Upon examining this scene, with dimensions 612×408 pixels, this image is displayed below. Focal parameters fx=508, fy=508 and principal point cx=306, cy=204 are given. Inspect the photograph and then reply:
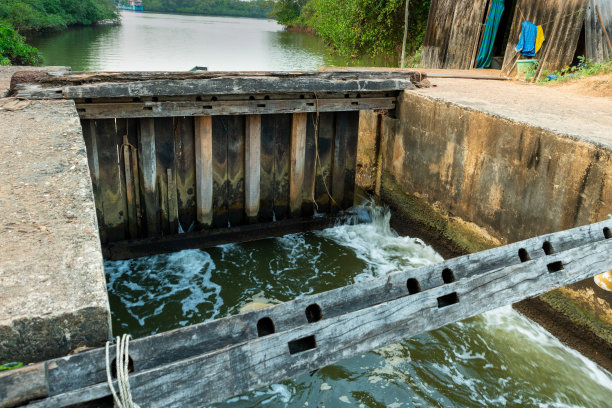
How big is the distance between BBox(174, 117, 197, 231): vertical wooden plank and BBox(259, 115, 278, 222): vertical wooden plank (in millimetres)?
918

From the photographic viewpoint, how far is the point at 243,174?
6.80 m

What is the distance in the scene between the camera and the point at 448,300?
110 inches

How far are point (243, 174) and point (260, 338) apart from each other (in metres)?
4.81

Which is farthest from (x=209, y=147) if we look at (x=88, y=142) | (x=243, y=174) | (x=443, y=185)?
(x=443, y=185)

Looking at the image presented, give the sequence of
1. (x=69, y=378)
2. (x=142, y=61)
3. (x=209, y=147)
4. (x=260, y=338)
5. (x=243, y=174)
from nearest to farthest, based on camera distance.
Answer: (x=69, y=378) < (x=260, y=338) < (x=209, y=147) < (x=243, y=174) < (x=142, y=61)

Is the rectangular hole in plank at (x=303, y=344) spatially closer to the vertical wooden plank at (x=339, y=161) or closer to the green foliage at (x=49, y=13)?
the vertical wooden plank at (x=339, y=161)

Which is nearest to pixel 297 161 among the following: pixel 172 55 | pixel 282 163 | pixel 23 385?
pixel 282 163

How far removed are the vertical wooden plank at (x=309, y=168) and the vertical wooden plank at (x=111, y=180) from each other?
8.15 ft

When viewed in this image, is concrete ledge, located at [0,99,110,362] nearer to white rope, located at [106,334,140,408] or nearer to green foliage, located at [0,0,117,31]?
white rope, located at [106,334,140,408]

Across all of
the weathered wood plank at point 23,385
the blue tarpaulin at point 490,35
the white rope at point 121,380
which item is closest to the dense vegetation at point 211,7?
the blue tarpaulin at point 490,35

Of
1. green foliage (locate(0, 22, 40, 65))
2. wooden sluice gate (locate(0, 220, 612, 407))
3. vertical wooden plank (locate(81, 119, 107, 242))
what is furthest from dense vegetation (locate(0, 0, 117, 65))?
wooden sluice gate (locate(0, 220, 612, 407))

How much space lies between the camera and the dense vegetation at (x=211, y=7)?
334 feet

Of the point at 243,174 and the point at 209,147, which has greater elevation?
the point at 209,147

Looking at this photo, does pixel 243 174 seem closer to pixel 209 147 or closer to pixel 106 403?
pixel 209 147
